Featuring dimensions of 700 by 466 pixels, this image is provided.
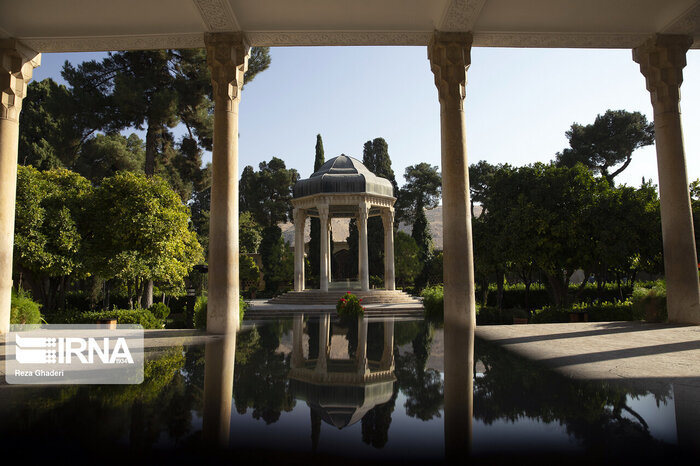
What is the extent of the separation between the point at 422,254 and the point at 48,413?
33.7 metres

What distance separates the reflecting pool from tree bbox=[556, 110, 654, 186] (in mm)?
39776

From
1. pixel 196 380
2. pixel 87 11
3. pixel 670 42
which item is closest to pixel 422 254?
pixel 670 42

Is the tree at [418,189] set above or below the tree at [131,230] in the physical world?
above

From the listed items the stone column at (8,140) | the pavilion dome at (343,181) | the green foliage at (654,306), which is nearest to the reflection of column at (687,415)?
the green foliage at (654,306)

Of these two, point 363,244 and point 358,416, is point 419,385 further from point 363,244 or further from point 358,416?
point 363,244

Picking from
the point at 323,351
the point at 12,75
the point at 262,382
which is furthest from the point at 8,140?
the point at 262,382

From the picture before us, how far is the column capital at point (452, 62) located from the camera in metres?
9.18

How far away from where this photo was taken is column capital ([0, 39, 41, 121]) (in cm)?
914

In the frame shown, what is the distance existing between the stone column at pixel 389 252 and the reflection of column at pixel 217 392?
19907 millimetres

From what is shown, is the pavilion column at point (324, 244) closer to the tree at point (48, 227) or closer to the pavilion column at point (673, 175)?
the tree at point (48, 227)

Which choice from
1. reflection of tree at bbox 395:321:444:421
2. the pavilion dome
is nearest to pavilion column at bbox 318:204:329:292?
the pavilion dome

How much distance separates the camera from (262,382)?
4.55 m

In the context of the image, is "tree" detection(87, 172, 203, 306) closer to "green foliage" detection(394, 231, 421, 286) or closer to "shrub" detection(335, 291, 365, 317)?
"shrub" detection(335, 291, 365, 317)

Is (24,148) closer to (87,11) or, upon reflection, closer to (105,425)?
(87,11)
